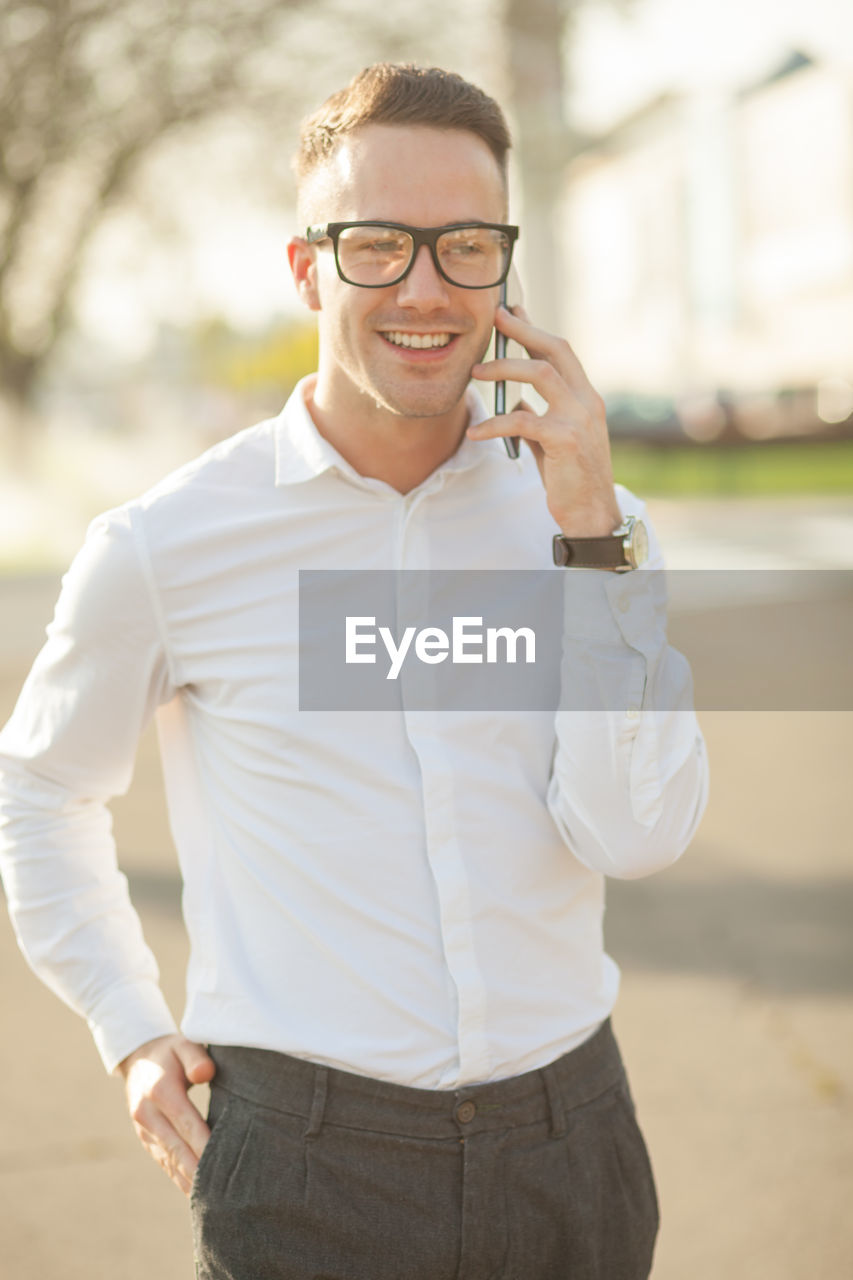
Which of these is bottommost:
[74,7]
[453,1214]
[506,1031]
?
[453,1214]

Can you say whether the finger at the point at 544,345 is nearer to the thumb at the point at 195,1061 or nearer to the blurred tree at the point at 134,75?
the thumb at the point at 195,1061

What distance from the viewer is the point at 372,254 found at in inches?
76.7

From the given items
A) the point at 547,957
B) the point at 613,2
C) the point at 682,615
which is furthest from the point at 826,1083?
the point at 613,2

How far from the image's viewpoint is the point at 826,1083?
3998 mm

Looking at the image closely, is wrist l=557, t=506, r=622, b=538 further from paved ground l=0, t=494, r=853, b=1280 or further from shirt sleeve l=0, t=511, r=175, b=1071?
paved ground l=0, t=494, r=853, b=1280

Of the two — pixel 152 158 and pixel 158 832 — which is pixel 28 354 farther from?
pixel 158 832

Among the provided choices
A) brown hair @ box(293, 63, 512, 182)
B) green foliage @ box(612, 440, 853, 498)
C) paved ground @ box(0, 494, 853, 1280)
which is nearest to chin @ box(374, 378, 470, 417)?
brown hair @ box(293, 63, 512, 182)

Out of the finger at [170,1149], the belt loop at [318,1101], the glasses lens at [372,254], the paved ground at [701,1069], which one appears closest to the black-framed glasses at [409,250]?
the glasses lens at [372,254]

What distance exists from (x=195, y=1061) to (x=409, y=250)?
125 centimetres

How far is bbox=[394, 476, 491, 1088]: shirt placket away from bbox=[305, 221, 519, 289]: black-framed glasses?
647mm

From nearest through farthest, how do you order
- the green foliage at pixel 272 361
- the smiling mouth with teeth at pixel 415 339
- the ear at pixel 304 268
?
the smiling mouth with teeth at pixel 415 339, the ear at pixel 304 268, the green foliage at pixel 272 361

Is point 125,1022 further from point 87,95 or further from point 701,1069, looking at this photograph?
point 87,95

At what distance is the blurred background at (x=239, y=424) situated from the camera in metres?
3.55

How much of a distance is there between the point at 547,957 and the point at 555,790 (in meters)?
0.25
